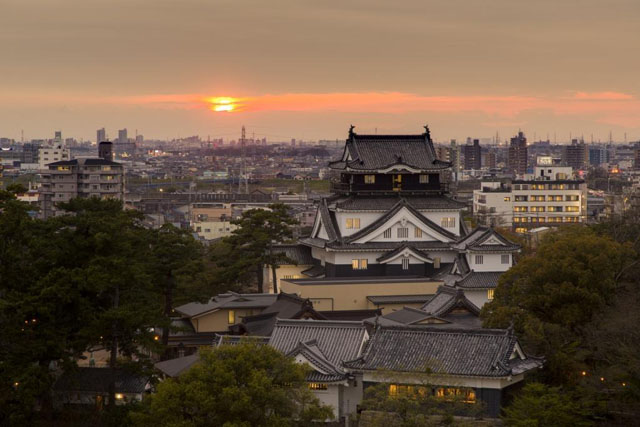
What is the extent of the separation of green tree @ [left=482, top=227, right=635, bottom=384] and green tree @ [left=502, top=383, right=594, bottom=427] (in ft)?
8.02

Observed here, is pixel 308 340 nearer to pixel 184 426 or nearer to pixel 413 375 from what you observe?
pixel 413 375

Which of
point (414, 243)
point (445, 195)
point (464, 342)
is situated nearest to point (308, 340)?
point (464, 342)

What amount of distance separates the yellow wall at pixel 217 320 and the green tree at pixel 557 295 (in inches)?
429

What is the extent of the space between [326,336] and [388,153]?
1879 centimetres

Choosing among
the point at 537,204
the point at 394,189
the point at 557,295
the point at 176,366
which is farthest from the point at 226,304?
the point at 537,204

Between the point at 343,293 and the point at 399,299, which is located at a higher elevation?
the point at 343,293

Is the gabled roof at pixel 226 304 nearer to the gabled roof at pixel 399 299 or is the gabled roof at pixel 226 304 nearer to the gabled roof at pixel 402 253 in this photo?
the gabled roof at pixel 399 299

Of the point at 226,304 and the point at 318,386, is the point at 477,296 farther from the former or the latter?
the point at 318,386

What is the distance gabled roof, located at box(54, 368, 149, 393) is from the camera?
29.5 m

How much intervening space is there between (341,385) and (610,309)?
25.9ft

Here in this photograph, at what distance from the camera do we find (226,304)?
38594mm

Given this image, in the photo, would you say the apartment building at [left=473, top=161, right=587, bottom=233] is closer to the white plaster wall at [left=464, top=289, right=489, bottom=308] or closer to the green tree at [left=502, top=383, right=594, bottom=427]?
the white plaster wall at [left=464, top=289, right=489, bottom=308]

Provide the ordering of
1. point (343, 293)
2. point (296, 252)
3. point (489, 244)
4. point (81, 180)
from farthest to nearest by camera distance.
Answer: point (81, 180) → point (296, 252) → point (489, 244) → point (343, 293)

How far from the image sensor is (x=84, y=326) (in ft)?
94.3
